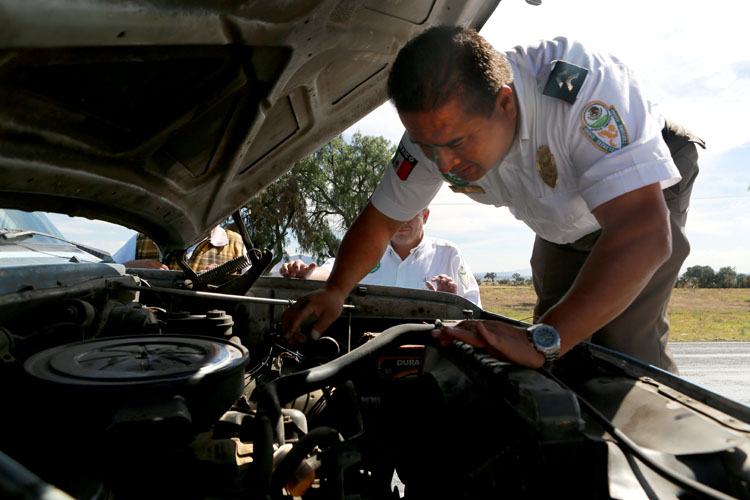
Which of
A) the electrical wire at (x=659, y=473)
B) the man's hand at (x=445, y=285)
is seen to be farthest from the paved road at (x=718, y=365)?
the electrical wire at (x=659, y=473)

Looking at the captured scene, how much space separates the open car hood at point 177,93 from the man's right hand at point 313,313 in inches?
22.1

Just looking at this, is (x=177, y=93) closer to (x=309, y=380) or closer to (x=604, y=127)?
(x=309, y=380)

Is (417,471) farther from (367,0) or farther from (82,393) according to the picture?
(367,0)

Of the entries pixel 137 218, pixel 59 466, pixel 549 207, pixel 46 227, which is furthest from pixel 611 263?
pixel 46 227

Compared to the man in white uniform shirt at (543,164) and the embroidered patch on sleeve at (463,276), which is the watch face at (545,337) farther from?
the embroidered patch on sleeve at (463,276)

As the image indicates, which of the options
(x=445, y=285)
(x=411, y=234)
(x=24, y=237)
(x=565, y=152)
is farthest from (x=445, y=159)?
(x=411, y=234)

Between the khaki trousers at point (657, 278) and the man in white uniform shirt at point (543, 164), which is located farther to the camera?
the khaki trousers at point (657, 278)

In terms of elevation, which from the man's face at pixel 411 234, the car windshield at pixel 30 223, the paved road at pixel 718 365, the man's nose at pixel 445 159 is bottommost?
the paved road at pixel 718 365

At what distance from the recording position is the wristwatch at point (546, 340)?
4.24 ft

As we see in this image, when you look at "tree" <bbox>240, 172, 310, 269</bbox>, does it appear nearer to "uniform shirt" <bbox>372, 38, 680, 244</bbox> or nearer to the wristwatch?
"uniform shirt" <bbox>372, 38, 680, 244</bbox>

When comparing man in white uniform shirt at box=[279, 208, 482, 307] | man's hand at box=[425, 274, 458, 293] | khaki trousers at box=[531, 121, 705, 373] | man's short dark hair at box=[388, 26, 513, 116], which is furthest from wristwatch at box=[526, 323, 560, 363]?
man in white uniform shirt at box=[279, 208, 482, 307]

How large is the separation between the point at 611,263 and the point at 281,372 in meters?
1.23

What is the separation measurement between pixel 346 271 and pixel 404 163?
573 mm

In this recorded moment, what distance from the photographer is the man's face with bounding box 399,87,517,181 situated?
162 cm
